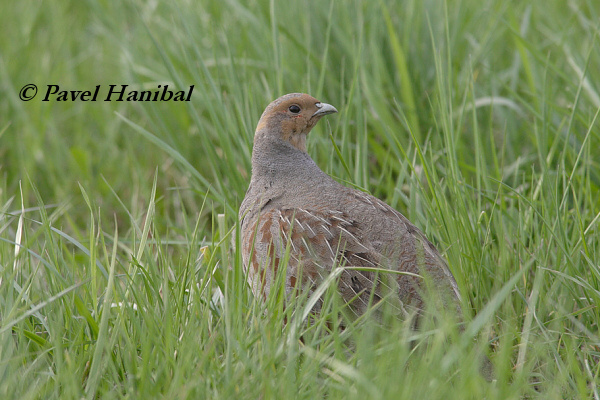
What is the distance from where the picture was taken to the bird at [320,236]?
2.91 meters

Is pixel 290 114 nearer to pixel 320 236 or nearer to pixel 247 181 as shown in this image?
pixel 247 181

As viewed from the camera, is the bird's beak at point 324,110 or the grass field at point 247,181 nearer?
the grass field at point 247,181

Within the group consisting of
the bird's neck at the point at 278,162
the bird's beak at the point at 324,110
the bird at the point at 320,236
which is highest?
the bird's beak at the point at 324,110

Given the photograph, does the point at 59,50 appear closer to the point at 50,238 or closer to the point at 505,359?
the point at 50,238

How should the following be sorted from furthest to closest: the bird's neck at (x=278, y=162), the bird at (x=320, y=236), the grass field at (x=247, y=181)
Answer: the bird's neck at (x=278, y=162), the bird at (x=320, y=236), the grass field at (x=247, y=181)

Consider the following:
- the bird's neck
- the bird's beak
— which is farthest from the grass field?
the bird's neck

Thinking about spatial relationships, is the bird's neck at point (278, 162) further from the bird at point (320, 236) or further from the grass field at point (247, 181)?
the grass field at point (247, 181)

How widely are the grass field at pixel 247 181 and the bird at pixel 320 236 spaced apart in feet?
0.51

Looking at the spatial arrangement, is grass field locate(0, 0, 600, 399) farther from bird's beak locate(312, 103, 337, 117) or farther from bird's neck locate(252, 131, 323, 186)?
bird's neck locate(252, 131, 323, 186)

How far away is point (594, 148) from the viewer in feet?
13.4

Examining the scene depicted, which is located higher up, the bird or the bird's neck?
the bird's neck

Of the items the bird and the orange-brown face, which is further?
the orange-brown face

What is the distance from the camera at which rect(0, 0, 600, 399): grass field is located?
2348 millimetres

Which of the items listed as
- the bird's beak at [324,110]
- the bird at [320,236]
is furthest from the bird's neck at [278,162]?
the bird's beak at [324,110]
